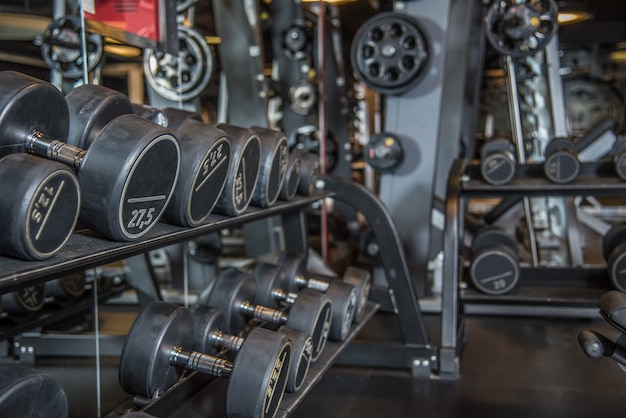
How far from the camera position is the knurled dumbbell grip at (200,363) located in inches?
52.1

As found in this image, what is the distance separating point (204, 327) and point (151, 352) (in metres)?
0.22

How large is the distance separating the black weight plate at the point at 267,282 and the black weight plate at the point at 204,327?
30 centimetres

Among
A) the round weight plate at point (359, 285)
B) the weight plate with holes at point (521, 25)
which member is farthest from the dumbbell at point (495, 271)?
the weight plate with holes at point (521, 25)

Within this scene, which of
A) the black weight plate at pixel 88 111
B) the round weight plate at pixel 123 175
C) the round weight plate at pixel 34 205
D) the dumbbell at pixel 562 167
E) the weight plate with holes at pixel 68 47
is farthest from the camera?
the dumbbell at pixel 562 167

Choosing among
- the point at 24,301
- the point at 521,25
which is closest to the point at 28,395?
the point at 24,301

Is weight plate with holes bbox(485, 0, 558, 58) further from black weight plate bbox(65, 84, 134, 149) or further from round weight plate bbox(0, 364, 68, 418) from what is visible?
round weight plate bbox(0, 364, 68, 418)

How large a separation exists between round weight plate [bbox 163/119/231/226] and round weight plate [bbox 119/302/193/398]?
9.6 inches

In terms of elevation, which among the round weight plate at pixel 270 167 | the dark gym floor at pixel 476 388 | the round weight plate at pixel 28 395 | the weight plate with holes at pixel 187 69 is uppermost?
the weight plate with holes at pixel 187 69

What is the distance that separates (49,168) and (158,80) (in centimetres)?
196

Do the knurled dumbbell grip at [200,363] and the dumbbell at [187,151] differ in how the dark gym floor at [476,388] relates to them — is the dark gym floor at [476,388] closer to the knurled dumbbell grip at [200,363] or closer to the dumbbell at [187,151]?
the knurled dumbbell grip at [200,363]

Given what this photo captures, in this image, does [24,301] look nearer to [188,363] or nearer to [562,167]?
[188,363]

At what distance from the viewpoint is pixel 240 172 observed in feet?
4.64

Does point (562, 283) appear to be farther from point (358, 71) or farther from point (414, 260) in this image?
point (358, 71)

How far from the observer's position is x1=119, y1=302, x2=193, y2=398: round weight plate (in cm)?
129
